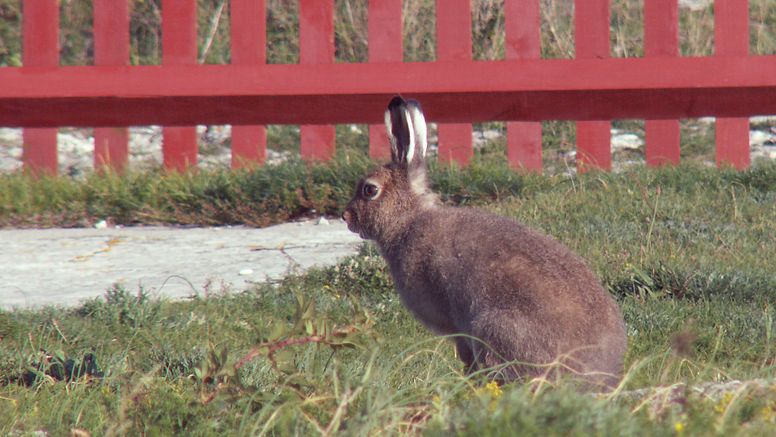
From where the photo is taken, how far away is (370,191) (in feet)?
16.8

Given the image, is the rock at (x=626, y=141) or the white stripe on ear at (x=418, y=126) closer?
the white stripe on ear at (x=418, y=126)

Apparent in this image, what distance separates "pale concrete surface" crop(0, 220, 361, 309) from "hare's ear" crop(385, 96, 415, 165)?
0.94m

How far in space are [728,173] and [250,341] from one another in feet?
11.7

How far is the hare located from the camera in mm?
3801

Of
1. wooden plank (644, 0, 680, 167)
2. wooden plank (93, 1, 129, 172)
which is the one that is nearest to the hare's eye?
wooden plank (644, 0, 680, 167)

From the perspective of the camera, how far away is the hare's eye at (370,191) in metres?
5.08

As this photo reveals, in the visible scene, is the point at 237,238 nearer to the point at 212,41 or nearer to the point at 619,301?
the point at 619,301

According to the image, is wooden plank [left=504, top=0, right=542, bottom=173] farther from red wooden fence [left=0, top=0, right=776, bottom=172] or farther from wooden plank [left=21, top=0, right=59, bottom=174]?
wooden plank [left=21, top=0, right=59, bottom=174]

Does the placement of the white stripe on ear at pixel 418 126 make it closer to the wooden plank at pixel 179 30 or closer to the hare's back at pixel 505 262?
the hare's back at pixel 505 262

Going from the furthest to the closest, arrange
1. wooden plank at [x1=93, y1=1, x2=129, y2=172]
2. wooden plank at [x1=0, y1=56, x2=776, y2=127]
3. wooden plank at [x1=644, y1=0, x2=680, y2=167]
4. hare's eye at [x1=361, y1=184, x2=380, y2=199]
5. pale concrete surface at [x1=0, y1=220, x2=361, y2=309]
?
wooden plank at [x1=93, y1=1, x2=129, y2=172] < wooden plank at [x1=644, y1=0, x2=680, y2=167] < wooden plank at [x1=0, y1=56, x2=776, y2=127] < pale concrete surface at [x1=0, y1=220, x2=361, y2=309] < hare's eye at [x1=361, y1=184, x2=380, y2=199]

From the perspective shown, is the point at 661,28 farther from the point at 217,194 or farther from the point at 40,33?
the point at 40,33

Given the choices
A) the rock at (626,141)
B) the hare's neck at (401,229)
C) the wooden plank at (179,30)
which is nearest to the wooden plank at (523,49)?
the rock at (626,141)

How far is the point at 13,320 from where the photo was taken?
Answer: 4723mm

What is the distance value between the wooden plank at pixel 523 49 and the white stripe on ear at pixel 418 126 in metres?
2.39
